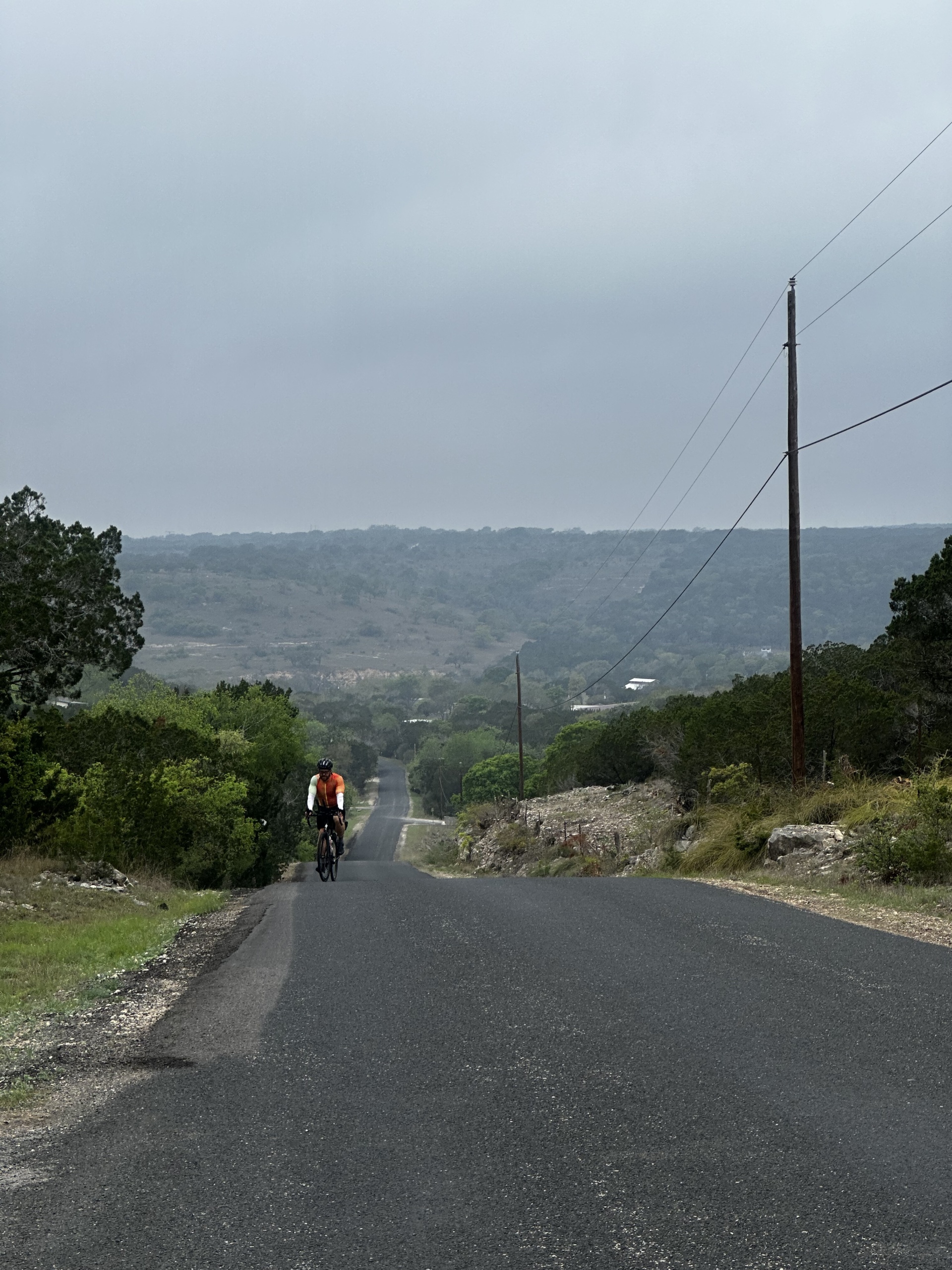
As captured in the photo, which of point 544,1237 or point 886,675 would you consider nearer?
point 544,1237

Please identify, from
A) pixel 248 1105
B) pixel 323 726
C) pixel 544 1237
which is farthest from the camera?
pixel 323 726

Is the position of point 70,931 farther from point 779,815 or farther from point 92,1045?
point 779,815

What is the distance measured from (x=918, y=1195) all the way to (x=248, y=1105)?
129 inches

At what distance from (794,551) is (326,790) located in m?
10.7

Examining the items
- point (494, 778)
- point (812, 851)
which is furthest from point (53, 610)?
point (494, 778)

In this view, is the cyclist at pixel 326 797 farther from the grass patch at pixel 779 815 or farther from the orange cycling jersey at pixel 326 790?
the grass patch at pixel 779 815

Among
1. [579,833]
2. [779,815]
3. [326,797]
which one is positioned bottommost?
[579,833]

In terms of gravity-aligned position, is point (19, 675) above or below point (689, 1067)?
above

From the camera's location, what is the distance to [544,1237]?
419 cm

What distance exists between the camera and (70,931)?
13.1m

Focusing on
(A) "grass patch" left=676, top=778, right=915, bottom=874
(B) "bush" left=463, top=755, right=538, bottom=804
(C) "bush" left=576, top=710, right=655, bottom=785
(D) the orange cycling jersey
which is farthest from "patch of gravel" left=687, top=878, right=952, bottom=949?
(B) "bush" left=463, top=755, right=538, bottom=804

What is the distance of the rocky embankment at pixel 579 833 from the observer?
96.1ft

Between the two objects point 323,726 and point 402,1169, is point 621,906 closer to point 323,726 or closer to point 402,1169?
point 402,1169

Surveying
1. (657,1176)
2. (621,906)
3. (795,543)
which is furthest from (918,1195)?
(795,543)
